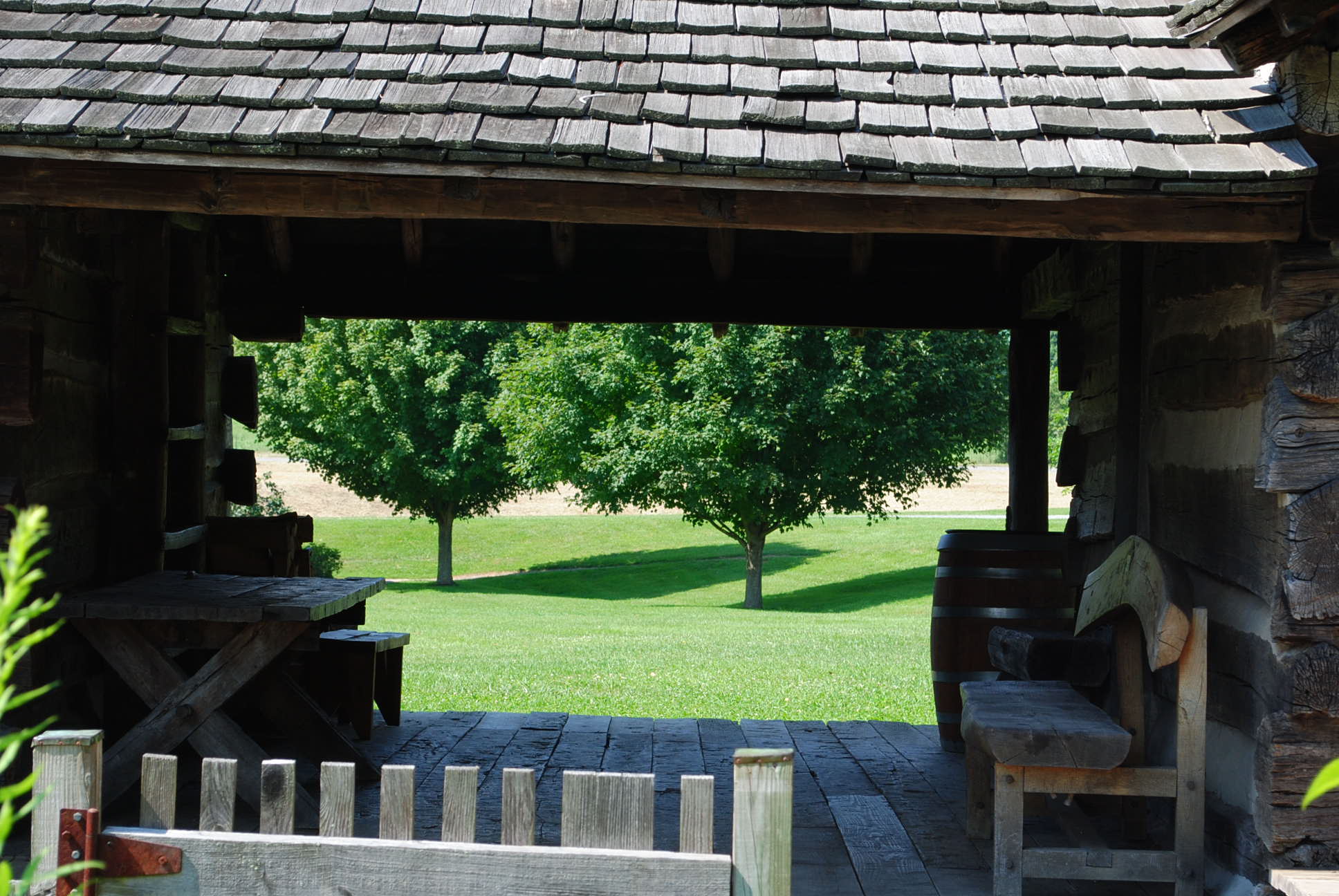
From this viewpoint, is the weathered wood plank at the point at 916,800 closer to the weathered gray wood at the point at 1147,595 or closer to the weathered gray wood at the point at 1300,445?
the weathered gray wood at the point at 1147,595

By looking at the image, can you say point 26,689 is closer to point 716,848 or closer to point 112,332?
point 112,332

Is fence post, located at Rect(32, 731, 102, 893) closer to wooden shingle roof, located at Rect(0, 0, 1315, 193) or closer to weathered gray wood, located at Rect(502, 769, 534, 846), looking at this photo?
weathered gray wood, located at Rect(502, 769, 534, 846)

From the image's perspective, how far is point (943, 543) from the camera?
648cm

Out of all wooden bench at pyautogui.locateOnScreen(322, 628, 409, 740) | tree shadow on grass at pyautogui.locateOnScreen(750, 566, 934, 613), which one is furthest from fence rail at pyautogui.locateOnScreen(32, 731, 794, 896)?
tree shadow on grass at pyautogui.locateOnScreen(750, 566, 934, 613)

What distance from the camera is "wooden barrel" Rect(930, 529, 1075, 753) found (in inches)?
248

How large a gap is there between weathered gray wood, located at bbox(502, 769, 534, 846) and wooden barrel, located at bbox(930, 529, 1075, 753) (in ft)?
13.0

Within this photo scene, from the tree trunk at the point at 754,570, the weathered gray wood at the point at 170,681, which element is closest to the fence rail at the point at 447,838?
the weathered gray wood at the point at 170,681

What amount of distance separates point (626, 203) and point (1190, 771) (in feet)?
8.81

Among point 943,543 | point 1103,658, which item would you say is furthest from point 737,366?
point 1103,658

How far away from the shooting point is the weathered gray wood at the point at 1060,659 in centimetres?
524

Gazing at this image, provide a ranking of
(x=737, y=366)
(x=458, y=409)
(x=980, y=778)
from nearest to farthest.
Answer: (x=980, y=778)
(x=737, y=366)
(x=458, y=409)

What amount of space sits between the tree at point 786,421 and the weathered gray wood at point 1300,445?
53.2 feet

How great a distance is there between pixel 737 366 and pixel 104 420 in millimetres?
15742

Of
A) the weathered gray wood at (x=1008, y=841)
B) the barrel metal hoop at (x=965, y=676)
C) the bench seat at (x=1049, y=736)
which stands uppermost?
the bench seat at (x=1049, y=736)
